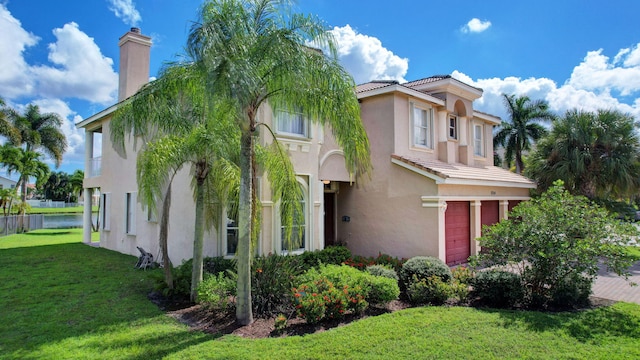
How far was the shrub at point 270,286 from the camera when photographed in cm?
793

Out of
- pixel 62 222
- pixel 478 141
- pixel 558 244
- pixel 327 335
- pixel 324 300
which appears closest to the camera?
pixel 327 335

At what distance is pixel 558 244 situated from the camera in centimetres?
812

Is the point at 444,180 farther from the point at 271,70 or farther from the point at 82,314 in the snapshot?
the point at 82,314

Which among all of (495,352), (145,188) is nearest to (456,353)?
(495,352)

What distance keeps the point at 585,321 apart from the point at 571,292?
3.38 ft

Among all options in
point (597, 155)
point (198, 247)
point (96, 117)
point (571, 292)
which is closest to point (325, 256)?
point (198, 247)

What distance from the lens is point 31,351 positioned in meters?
5.97

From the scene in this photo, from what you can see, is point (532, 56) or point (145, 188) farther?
point (532, 56)

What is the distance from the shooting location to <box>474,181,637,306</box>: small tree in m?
7.88

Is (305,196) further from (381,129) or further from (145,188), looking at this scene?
(145,188)

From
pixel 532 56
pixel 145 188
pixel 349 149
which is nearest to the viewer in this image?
pixel 349 149

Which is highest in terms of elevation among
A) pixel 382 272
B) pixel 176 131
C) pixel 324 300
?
pixel 176 131

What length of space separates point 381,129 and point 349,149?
25.0 feet

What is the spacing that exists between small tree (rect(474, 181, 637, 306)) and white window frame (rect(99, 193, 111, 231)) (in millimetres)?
16780
